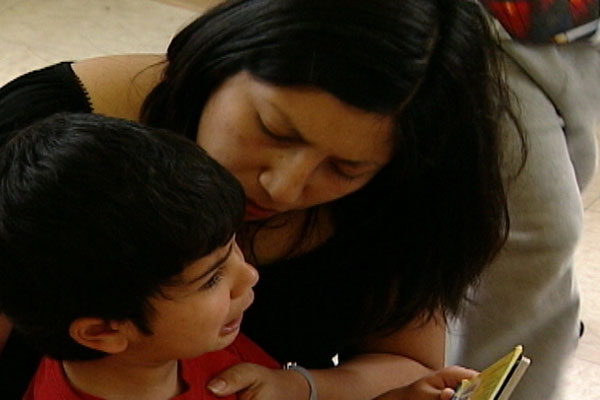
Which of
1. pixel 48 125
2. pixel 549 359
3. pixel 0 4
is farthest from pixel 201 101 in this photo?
pixel 0 4

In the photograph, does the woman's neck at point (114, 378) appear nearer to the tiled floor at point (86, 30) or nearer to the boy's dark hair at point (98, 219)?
the boy's dark hair at point (98, 219)

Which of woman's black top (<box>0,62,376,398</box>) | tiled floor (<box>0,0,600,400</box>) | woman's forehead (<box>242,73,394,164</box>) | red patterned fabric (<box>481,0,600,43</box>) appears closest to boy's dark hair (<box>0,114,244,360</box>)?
woman's forehead (<box>242,73,394,164</box>)

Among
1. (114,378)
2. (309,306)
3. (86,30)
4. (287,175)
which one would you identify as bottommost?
(86,30)

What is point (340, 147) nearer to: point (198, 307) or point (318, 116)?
point (318, 116)

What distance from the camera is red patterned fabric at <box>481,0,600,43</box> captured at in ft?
4.73

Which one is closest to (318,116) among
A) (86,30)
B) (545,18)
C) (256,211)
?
(256,211)

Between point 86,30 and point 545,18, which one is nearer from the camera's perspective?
point 545,18

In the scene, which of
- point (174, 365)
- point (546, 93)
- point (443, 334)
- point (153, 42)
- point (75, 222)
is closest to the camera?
point (75, 222)

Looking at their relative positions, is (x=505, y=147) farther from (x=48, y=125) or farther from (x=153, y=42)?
(x=153, y=42)

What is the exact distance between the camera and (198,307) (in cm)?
89

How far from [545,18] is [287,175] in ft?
1.92

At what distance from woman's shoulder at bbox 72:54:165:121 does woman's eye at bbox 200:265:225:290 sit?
0.92ft

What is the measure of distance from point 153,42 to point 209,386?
1936mm

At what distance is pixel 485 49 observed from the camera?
1.11 meters
